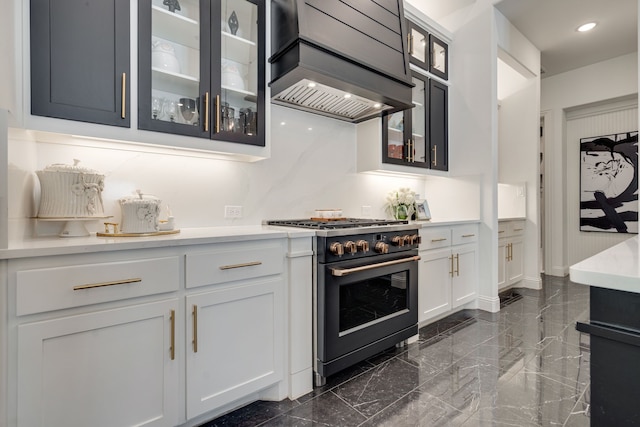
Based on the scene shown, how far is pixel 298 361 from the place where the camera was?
1.84m

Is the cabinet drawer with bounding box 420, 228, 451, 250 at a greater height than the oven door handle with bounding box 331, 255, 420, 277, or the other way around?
the cabinet drawer with bounding box 420, 228, 451, 250

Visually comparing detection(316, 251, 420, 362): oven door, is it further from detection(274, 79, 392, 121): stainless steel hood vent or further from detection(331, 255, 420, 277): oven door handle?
detection(274, 79, 392, 121): stainless steel hood vent

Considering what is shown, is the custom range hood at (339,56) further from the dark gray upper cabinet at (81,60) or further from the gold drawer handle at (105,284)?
the gold drawer handle at (105,284)

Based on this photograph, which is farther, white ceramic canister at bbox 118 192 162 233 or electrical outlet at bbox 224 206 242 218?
electrical outlet at bbox 224 206 242 218

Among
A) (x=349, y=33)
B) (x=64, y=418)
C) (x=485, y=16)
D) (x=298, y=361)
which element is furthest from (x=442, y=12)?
(x=64, y=418)

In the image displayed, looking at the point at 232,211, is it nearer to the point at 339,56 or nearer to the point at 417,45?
the point at 339,56

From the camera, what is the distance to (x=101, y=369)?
50.3 inches

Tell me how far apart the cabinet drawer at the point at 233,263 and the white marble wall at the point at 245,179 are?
0.69 metres

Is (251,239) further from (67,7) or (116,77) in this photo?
(67,7)

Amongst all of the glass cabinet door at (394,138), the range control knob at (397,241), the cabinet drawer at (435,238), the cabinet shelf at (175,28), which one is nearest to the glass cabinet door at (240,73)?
the cabinet shelf at (175,28)

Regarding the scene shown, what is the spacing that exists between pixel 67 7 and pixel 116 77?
12.9 inches

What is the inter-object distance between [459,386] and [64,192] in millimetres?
2388

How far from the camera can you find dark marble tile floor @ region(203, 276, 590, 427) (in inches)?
64.4

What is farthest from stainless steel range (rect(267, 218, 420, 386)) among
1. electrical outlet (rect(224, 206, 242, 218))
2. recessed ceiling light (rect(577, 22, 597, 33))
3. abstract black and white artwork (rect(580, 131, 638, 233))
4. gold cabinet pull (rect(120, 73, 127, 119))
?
abstract black and white artwork (rect(580, 131, 638, 233))
